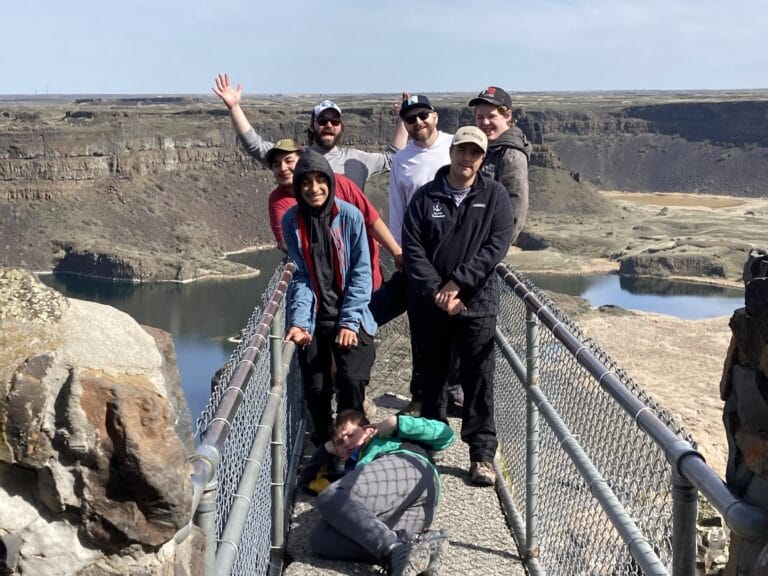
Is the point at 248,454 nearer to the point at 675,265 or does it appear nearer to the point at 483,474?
the point at 483,474

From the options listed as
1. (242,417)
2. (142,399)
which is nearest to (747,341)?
(142,399)

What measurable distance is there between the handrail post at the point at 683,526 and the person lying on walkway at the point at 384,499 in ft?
5.46

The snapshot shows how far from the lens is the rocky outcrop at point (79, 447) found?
1.56 metres

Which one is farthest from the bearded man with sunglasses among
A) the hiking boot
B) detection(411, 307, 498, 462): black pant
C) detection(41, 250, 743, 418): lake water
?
detection(41, 250, 743, 418): lake water

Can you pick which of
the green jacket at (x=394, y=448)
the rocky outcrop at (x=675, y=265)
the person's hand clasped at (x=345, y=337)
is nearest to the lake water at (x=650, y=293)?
the rocky outcrop at (x=675, y=265)

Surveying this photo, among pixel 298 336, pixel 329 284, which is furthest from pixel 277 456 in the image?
pixel 329 284

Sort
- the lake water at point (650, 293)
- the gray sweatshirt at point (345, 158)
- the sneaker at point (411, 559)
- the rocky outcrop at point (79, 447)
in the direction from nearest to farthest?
1. the rocky outcrop at point (79, 447)
2. the sneaker at point (411, 559)
3. the gray sweatshirt at point (345, 158)
4. the lake water at point (650, 293)

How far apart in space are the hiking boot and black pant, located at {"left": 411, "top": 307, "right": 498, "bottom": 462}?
1031 millimetres

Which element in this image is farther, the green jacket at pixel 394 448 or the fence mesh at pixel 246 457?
the green jacket at pixel 394 448

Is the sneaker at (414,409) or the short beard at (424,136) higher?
A: the short beard at (424,136)

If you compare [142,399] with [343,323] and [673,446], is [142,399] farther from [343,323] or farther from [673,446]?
[343,323]

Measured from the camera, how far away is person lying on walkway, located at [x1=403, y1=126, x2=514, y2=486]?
4477 mm

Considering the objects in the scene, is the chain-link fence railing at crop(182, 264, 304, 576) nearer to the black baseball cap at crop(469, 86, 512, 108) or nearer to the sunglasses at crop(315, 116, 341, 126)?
the sunglasses at crop(315, 116, 341, 126)

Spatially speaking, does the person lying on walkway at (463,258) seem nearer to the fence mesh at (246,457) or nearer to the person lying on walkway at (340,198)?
the person lying on walkway at (340,198)
